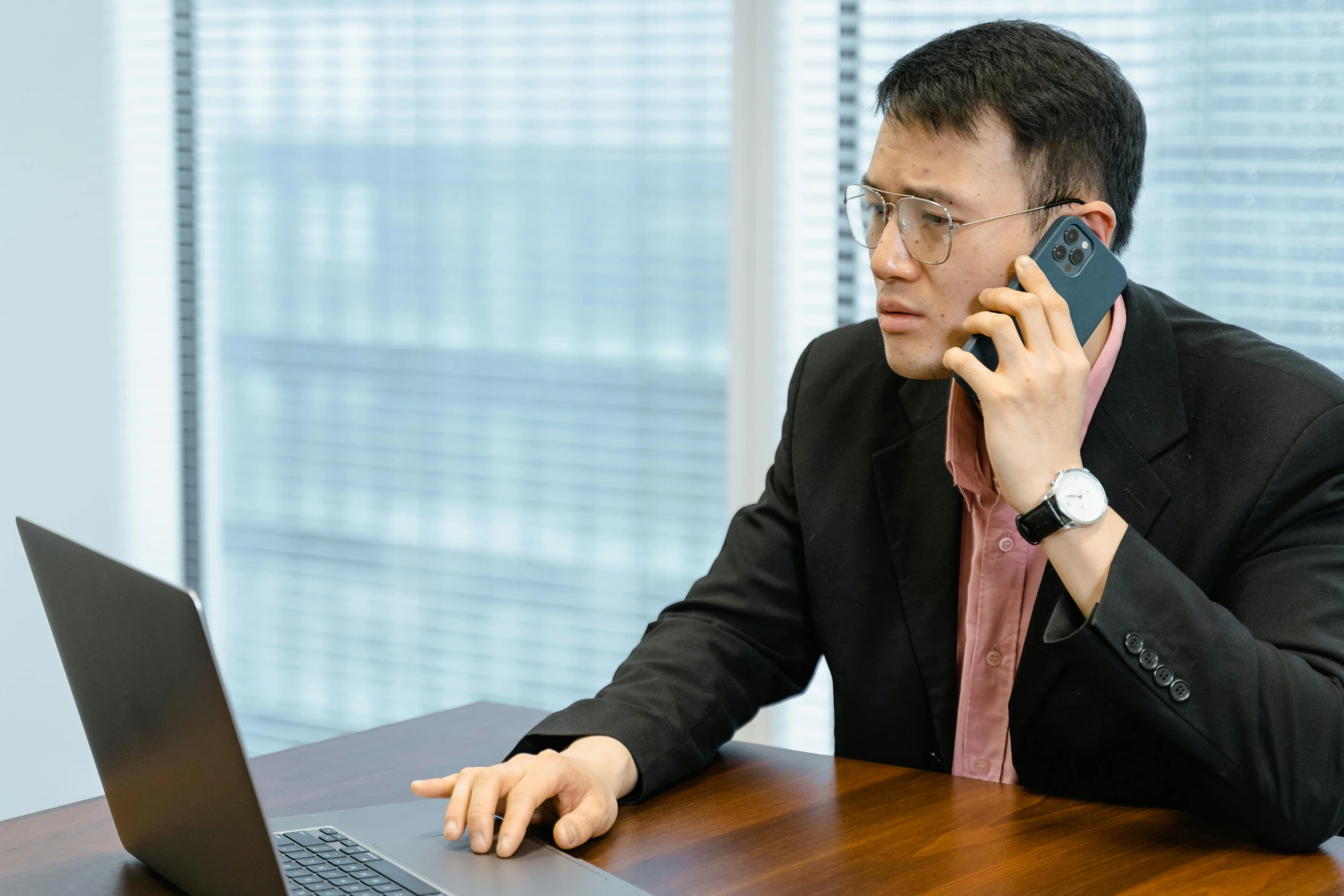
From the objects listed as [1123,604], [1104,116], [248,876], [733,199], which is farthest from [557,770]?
[733,199]

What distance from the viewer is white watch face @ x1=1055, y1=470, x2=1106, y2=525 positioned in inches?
48.4

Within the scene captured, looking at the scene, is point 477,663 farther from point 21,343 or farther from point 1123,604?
point 1123,604

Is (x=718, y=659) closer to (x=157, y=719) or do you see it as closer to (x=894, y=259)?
(x=894, y=259)

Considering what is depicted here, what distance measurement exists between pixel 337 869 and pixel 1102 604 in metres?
0.70

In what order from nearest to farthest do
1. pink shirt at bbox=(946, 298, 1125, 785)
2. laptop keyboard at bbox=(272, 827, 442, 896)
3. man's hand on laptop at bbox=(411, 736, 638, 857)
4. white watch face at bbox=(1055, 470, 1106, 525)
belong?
1. laptop keyboard at bbox=(272, 827, 442, 896)
2. man's hand on laptop at bbox=(411, 736, 638, 857)
3. white watch face at bbox=(1055, 470, 1106, 525)
4. pink shirt at bbox=(946, 298, 1125, 785)

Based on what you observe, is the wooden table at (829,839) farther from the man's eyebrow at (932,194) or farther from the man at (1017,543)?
the man's eyebrow at (932,194)

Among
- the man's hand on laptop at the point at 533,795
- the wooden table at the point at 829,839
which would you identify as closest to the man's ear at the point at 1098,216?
the wooden table at the point at 829,839

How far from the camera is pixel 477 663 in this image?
3.26m

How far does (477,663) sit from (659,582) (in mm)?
594

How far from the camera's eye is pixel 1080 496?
1.24m

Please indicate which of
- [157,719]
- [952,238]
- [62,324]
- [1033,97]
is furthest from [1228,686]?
[62,324]

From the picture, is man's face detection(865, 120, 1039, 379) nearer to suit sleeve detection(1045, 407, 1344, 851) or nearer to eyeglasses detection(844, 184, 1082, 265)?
eyeglasses detection(844, 184, 1082, 265)

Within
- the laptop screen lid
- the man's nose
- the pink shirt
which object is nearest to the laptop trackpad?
the laptop screen lid

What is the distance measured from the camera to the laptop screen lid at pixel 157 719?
0.82 m
